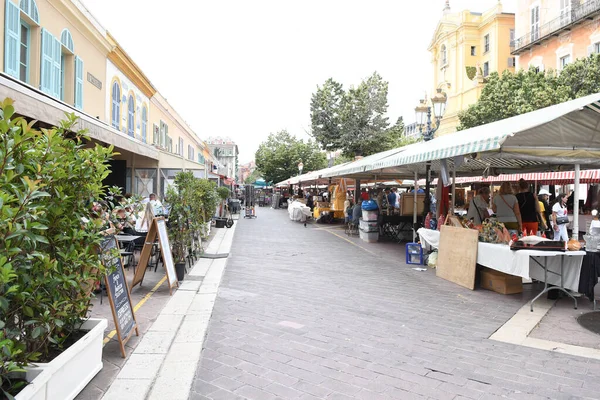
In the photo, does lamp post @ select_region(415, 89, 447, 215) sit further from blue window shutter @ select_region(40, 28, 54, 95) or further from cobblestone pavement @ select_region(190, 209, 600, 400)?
blue window shutter @ select_region(40, 28, 54, 95)

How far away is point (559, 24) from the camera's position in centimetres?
2709

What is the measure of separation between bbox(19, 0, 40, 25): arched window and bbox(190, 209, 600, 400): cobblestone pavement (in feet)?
24.1

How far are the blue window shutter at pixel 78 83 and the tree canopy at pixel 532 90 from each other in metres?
20.1

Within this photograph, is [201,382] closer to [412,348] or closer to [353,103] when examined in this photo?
[412,348]

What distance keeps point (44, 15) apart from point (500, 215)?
1105 centimetres

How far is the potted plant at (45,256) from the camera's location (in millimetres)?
2166

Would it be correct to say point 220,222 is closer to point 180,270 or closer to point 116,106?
point 116,106

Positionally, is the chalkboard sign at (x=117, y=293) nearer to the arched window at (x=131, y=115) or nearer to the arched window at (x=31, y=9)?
the arched window at (x=31, y=9)

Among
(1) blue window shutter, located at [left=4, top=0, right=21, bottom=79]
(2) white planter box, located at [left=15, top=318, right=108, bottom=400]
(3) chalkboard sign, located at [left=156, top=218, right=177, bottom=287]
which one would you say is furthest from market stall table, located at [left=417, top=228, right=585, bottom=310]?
(1) blue window shutter, located at [left=4, top=0, right=21, bottom=79]

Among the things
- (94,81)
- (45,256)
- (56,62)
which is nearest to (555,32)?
(94,81)

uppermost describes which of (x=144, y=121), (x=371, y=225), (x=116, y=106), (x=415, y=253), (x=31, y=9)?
(x=31, y=9)

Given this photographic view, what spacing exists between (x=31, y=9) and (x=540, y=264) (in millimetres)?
11234

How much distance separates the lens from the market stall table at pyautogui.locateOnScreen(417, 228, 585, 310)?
5.79 meters

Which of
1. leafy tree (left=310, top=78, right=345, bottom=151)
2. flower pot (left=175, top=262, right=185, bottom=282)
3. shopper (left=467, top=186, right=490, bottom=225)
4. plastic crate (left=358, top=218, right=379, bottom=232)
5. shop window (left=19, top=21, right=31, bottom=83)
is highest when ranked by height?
leafy tree (left=310, top=78, right=345, bottom=151)
